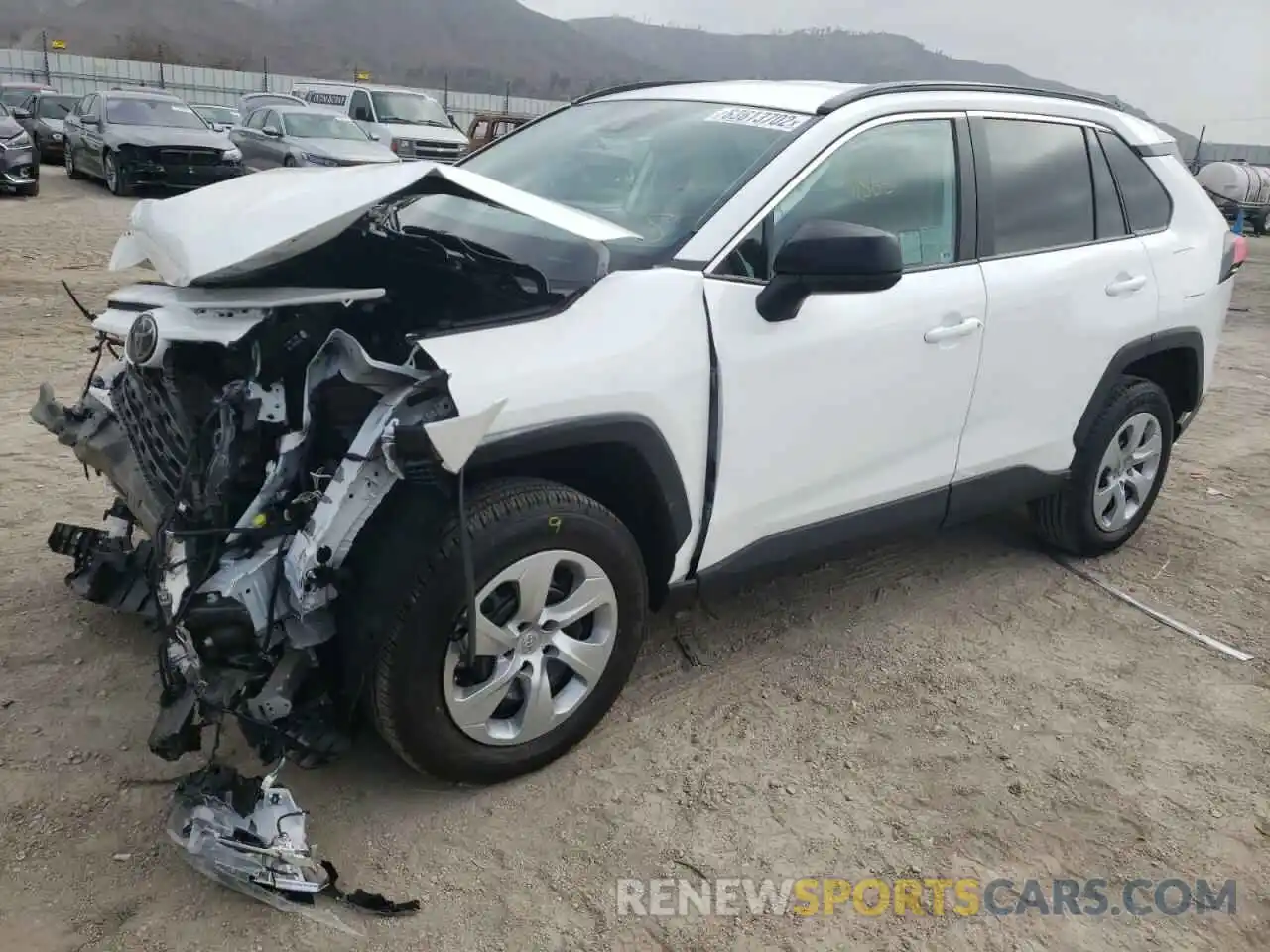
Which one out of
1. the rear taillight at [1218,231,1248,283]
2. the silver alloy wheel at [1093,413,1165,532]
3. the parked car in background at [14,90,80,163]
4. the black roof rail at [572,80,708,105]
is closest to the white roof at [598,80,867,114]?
the black roof rail at [572,80,708,105]

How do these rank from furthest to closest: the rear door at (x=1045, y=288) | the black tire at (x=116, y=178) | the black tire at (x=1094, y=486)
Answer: the black tire at (x=116, y=178) → the black tire at (x=1094, y=486) → the rear door at (x=1045, y=288)

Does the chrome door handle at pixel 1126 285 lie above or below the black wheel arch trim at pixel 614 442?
above

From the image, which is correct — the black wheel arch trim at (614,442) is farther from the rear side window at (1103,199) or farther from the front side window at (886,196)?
the rear side window at (1103,199)

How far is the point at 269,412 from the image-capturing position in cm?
248

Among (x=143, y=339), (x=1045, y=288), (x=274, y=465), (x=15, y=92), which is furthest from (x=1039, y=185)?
(x=15, y=92)

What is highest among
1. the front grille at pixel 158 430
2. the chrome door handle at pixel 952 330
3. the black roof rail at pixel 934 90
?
the black roof rail at pixel 934 90

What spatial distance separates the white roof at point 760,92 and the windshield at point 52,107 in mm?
21477

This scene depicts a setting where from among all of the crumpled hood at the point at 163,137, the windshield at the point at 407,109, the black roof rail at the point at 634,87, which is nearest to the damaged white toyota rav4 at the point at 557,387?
the black roof rail at the point at 634,87

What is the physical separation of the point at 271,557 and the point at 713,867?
4.37 ft

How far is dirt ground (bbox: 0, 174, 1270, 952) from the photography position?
2.43 metres

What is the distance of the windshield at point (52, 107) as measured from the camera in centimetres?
2111

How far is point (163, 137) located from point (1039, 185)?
1482 centimetres

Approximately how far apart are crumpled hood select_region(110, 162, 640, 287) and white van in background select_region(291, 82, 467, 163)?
1478 centimetres

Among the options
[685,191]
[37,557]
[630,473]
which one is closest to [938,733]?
[630,473]
